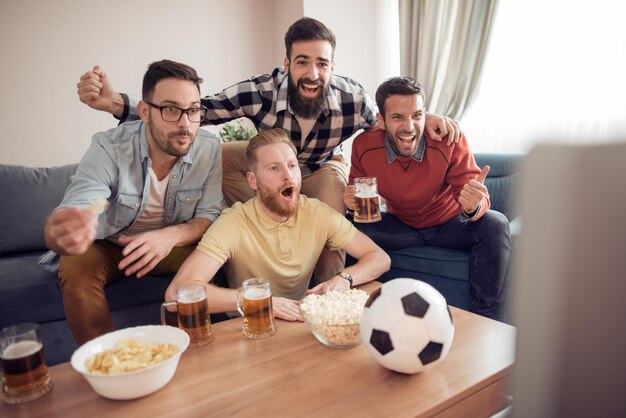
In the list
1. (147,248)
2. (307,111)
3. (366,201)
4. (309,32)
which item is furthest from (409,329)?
(309,32)

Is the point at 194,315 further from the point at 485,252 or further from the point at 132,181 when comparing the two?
the point at 485,252

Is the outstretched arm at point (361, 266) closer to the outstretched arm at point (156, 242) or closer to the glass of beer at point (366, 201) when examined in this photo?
the glass of beer at point (366, 201)

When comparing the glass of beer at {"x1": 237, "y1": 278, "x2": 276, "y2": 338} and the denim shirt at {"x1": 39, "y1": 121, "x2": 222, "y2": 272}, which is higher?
the denim shirt at {"x1": 39, "y1": 121, "x2": 222, "y2": 272}

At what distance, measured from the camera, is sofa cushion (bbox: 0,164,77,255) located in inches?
93.5

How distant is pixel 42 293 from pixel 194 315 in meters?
1.15

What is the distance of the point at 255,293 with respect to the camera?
4.21 ft

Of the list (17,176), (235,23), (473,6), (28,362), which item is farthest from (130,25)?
(28,362)

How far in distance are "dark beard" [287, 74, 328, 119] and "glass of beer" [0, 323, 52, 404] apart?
5.45 ft

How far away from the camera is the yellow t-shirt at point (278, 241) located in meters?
1.74

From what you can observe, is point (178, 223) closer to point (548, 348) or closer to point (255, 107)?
point (255, 107)

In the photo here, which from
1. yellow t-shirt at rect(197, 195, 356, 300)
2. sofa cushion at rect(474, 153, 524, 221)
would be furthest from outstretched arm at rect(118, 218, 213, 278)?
sofa cushion at rect(474, 153, 524, 221)

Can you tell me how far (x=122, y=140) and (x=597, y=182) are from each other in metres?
1.92

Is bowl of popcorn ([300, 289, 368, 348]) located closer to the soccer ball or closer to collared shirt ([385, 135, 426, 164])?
the soccer ball

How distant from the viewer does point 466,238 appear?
218 centimetres
